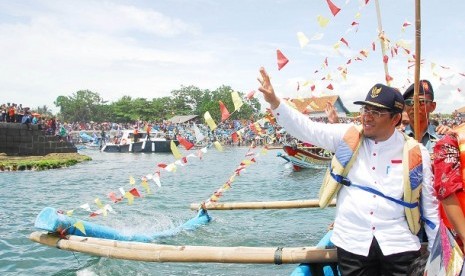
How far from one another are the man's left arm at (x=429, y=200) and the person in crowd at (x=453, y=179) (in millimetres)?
574

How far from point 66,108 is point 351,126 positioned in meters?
100

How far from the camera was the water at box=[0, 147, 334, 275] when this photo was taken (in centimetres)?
739

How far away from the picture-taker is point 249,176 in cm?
2350

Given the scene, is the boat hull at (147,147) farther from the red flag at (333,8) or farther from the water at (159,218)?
the red flag at (333,8)

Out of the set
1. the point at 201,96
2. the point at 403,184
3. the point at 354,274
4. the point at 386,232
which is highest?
the point at 201,96

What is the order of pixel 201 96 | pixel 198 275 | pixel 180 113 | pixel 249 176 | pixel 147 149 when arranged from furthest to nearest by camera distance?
pixel 201 96 < pixel 180 113 < pixel 147 149 < pixel 249 176 < pixel 198 275

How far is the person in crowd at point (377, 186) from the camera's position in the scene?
10.2 ft

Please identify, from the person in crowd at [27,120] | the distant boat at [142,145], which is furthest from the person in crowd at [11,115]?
the distant boat at [142,145]

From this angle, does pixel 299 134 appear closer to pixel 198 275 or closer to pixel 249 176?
pixel 198 275

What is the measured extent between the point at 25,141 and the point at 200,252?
28.4m

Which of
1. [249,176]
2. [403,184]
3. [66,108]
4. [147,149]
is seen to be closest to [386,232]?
[403,184]

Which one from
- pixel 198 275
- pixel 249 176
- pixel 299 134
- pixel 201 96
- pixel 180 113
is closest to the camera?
pixel 299 134

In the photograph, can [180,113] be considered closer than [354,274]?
No

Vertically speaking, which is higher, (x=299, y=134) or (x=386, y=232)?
(x=299, y=134)
